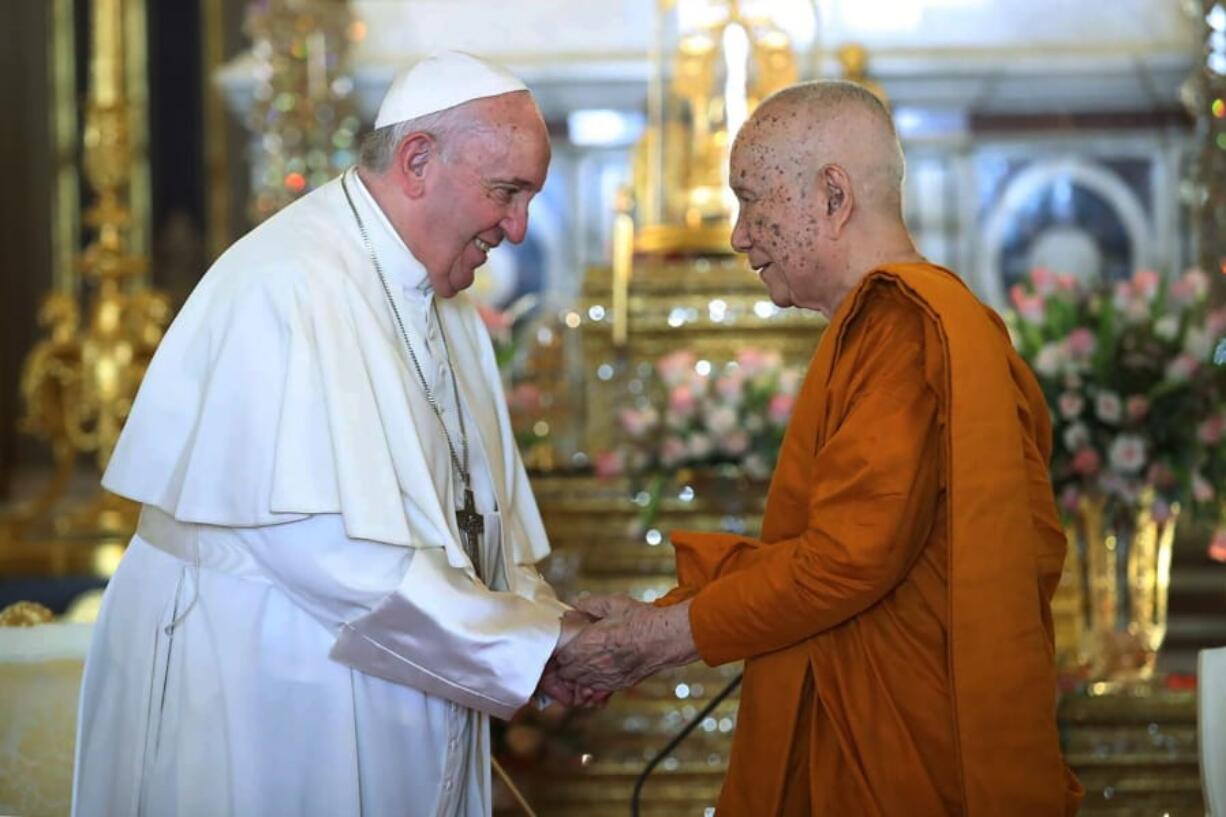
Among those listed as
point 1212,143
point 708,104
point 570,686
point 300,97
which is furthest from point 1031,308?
point 300,97

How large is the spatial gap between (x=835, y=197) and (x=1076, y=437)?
211 centimetres

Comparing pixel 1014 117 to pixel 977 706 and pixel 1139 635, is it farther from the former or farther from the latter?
pixel 977 706

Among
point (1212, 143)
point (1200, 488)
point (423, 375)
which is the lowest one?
point (1200, 488)

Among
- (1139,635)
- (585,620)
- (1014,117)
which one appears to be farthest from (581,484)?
(1014,117)

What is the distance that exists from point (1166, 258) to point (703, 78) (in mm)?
2904

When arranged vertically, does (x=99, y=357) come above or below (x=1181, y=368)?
below

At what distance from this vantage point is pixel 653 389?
6.56 meters

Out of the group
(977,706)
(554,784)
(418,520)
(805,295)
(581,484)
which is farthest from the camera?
(581,484)

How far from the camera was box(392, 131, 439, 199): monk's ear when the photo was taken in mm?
2955

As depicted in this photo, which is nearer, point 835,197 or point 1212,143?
point 835,197

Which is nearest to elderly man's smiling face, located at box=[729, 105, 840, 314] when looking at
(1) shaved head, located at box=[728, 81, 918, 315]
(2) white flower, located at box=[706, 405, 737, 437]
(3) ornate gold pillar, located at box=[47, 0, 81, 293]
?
(1) shaved head, located at box=[728, 81, 918, 315]

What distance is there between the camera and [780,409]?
5.20 meters

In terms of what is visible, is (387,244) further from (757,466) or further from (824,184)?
(757,466)

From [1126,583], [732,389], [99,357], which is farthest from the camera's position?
[99,357]
